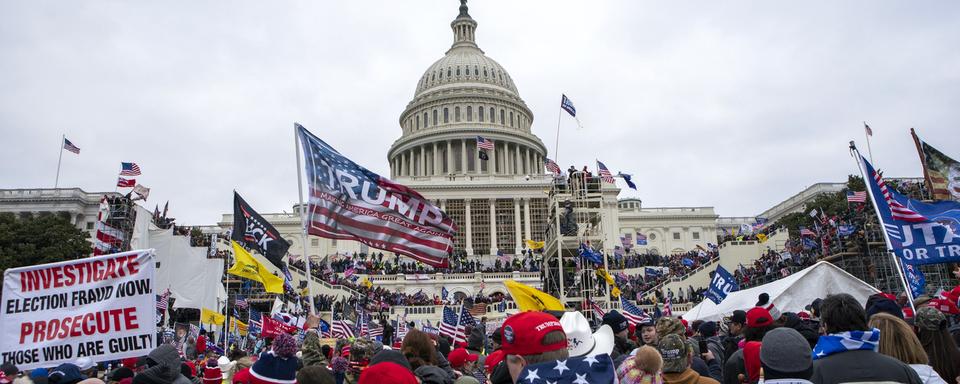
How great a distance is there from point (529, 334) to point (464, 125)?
300ft

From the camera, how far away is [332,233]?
12.0 metres

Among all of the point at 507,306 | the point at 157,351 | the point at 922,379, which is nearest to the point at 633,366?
the point at 922,379

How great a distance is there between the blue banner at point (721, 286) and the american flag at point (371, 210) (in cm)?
761

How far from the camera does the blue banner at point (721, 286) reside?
1672cm

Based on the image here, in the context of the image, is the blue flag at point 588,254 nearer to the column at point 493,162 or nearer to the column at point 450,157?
the column at point 493,162

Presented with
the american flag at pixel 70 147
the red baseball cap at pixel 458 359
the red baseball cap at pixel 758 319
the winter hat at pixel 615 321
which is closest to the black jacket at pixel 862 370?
the red baseball cap at pixel 758 319

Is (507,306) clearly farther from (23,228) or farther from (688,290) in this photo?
(23,228)

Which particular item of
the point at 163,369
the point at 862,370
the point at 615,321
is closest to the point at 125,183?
the point at 163,369

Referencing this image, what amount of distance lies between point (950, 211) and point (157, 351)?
493 inches

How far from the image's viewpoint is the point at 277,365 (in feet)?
19.8

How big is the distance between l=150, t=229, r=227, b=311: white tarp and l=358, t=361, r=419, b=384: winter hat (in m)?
18.8

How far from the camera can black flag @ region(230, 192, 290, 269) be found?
1577 cm

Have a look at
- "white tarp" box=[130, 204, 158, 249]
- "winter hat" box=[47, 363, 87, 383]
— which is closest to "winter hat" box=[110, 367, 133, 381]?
"winter hat" box=[47, 363, 87, 383]

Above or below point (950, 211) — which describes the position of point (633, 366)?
below
